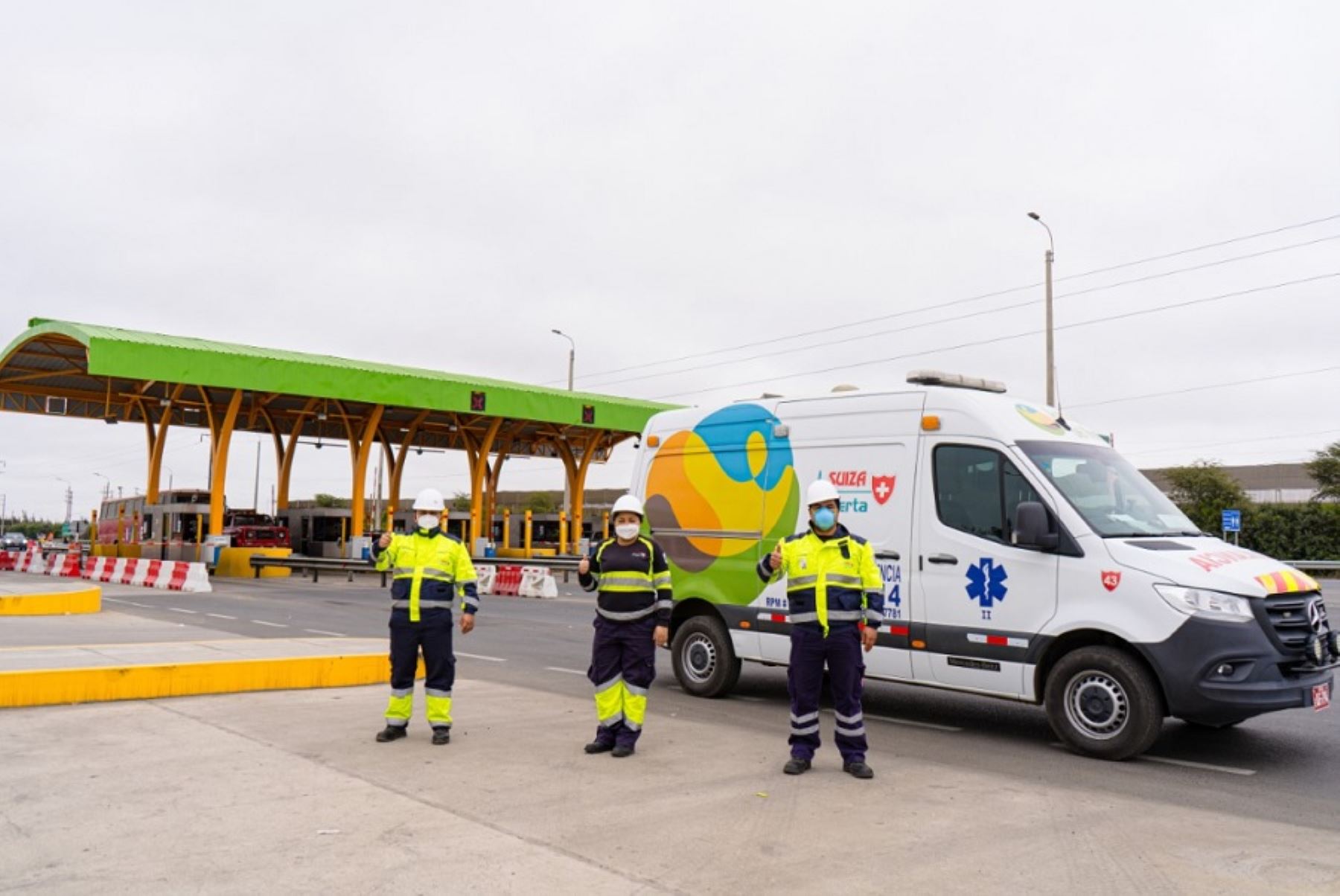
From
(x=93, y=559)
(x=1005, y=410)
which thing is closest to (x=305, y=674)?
(x=1005, y=410)

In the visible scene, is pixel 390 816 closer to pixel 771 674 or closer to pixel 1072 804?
pixel 1072 804

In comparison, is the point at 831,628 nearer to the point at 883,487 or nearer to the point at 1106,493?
the point at 883,487

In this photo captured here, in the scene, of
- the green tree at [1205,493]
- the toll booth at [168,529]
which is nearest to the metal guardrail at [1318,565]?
the green tree at [1205,493]

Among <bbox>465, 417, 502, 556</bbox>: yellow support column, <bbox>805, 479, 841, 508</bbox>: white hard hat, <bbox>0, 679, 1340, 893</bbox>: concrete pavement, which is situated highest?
<bbox>465, 417, 502, 556</bbox>: yellow support column

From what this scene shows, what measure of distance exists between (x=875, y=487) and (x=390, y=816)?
4880mm

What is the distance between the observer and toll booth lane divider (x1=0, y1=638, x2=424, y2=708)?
8.68m

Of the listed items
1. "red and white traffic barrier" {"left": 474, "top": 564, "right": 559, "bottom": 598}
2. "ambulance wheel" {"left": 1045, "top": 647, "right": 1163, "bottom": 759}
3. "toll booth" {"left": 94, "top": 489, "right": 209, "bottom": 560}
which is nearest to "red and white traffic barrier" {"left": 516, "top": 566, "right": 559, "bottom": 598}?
"red and white traffic barrier" {"left": 474, "top": 564, "right": 559, "bottom": 598}

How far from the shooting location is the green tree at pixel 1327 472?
4909 cm

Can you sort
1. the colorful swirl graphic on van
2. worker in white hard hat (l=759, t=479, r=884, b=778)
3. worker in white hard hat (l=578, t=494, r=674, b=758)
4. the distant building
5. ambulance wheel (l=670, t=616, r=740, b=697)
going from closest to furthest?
worker in white hard hat (l=759, t=479, r=884, b=778) < worker in white hard hat (l=578, t=494, r=674, b=758) < the colorful swirl graphic on van < ambulance wheel (l=670, t=616, r=740, b=697) < the distant building

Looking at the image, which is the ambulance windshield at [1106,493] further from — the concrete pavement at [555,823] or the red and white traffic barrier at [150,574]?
the red and white traffic barrier at [150,574]

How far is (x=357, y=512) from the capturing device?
131ft

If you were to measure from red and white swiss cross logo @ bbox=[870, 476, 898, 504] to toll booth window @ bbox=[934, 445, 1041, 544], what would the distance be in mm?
401

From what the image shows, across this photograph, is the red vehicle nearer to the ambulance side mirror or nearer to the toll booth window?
the toll booth window

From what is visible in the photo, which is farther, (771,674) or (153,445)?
(153,445)
